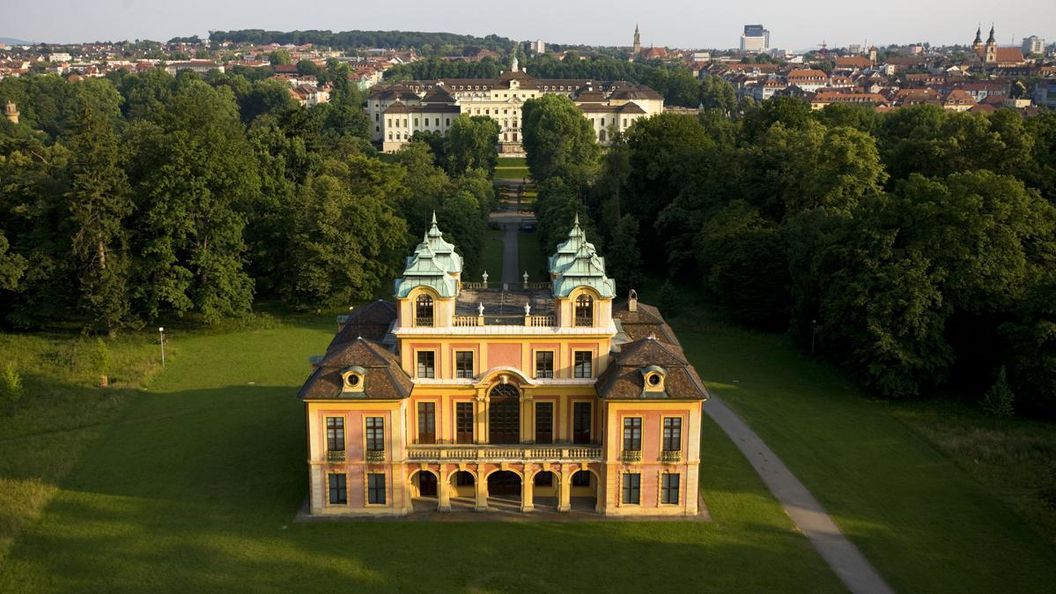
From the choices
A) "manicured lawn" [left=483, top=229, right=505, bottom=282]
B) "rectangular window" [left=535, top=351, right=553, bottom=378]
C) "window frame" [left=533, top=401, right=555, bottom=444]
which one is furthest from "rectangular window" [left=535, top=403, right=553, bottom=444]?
"manicured lawn" [left=483, top=229, right=505, bottom=282]

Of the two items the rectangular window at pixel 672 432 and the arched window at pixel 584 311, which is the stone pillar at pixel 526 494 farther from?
the arched window at pixel 584 311

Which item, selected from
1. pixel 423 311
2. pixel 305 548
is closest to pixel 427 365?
pixel 423 311

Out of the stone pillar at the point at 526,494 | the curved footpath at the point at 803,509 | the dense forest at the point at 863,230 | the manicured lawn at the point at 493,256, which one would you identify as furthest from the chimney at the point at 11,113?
the stone pillar at the point at 526,494

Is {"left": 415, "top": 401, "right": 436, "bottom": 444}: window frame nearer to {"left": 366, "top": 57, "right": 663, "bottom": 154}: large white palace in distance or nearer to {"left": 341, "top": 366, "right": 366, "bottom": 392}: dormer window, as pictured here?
{"left": 341, "top": 366, "right": 366, "bottom": 392}: dormer window

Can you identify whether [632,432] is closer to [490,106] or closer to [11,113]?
[11,113]

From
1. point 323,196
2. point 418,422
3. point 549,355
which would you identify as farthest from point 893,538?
point 323,196

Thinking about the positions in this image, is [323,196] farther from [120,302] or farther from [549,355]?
[549,355]
